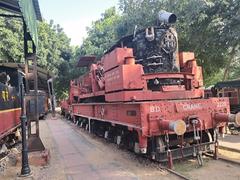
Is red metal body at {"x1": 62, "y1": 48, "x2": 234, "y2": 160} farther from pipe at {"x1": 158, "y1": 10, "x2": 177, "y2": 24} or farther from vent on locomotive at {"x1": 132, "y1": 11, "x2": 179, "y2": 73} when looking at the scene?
A: pipe at {"x1": 158, "y1": 10, "x2": 177, "y2": 24}

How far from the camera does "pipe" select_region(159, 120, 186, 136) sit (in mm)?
7246

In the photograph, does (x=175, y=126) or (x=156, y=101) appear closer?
(x=175, y=126)

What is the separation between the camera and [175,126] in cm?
722

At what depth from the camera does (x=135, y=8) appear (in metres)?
21.5

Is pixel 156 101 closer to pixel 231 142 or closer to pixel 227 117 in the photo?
pixel 227 117

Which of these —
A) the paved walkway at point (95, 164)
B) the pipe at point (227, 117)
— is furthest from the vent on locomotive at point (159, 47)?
the paved walkway at point (95, 164)

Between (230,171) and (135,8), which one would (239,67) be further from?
(230,171)

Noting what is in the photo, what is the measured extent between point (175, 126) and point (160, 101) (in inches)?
41.5

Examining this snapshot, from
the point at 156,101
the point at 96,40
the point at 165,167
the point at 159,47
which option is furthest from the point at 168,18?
the point at 96,40

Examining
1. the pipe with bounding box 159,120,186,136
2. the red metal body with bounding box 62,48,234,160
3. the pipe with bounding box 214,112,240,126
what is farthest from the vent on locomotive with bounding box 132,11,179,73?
the pipe with bounding box 159,120,186,136

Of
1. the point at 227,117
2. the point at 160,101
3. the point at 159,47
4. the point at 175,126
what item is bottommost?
the point at 175,126

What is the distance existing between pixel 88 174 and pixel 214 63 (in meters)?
13.6

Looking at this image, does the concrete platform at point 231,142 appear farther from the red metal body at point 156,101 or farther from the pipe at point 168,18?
the pipe at point 168,18

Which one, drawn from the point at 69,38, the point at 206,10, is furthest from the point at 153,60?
the point at 69,38
